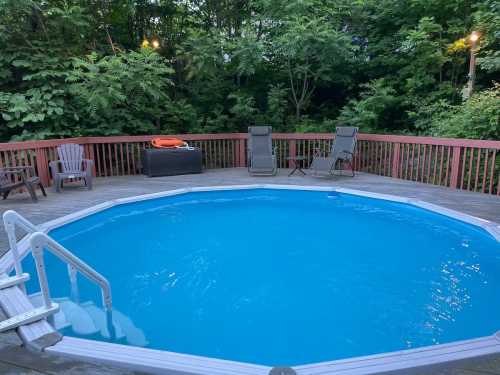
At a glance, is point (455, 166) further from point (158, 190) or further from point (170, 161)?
point (170, 161)

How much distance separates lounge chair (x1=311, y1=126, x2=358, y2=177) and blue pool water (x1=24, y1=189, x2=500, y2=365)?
1.62 m

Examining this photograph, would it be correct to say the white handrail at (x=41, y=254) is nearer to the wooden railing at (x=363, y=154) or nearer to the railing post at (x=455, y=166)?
the wooden railing at (x=363, y=154)

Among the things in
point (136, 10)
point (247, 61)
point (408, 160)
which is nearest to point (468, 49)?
point (408, 160)

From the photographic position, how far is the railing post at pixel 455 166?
645 cm

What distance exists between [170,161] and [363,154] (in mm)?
4431

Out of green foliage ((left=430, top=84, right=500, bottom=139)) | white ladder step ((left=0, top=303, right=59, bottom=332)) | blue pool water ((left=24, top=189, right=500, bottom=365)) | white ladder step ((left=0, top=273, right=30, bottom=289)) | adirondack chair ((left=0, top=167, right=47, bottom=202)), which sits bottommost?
blue pool water ((left=24, top=189, right=500, bottom=365))

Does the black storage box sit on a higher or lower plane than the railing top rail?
lower

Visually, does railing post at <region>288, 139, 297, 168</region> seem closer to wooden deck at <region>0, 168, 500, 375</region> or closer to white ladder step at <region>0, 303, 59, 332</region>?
wooden deck at <region>0, 168, 500, 375</region>

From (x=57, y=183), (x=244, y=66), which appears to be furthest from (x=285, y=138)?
(x=57, y=183)

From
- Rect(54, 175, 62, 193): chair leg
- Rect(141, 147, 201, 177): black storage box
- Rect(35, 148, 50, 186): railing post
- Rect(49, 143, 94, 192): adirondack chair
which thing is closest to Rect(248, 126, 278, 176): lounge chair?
Rect(141, 147, 201, 177): black storage box

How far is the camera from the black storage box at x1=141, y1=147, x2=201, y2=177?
8.07 m

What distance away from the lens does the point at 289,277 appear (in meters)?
3.79

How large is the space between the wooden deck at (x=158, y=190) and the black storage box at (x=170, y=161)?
0.26 meters

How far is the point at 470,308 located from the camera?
3.10 metres
